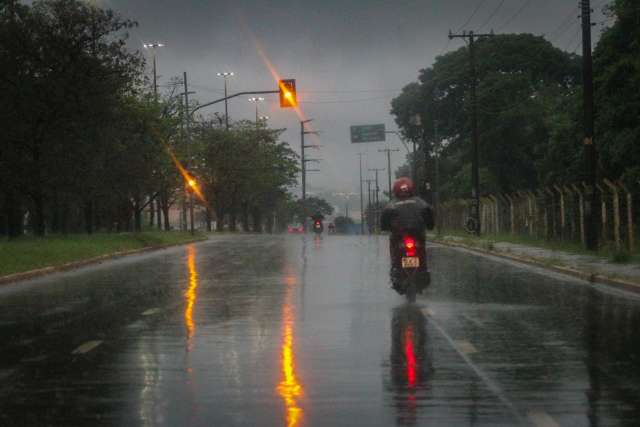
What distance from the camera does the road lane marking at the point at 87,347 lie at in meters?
12.5

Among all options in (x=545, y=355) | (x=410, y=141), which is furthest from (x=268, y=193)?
(x=545, y=355)

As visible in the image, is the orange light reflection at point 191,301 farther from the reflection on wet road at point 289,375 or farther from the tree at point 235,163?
the tree at point 235,163

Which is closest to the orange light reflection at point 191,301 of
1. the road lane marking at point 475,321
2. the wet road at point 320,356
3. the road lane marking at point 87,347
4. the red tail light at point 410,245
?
the wet road at point 320,356

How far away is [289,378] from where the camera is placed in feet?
34.1

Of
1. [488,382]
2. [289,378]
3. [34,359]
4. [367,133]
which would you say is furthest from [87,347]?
[367,133]

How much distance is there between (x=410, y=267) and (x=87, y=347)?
6.76 metres

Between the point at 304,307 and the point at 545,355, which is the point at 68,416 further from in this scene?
the point at 304,307

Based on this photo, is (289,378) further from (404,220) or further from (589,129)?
(589,129)

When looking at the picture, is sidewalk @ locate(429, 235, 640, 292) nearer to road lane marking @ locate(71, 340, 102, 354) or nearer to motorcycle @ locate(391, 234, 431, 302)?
motorcycle @ locate(391, 234, 431, 302)

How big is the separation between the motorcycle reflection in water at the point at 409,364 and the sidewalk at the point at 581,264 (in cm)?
688

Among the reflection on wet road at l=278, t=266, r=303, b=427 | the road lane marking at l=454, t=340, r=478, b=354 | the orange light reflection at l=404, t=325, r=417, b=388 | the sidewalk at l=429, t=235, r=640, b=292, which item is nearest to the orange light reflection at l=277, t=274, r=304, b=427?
the reflection on wet road at l=278, t=266, r=303, b=427

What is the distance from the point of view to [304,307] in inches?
698

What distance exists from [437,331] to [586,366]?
3405 mm

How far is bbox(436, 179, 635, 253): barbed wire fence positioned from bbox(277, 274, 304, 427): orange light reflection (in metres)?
16.7
